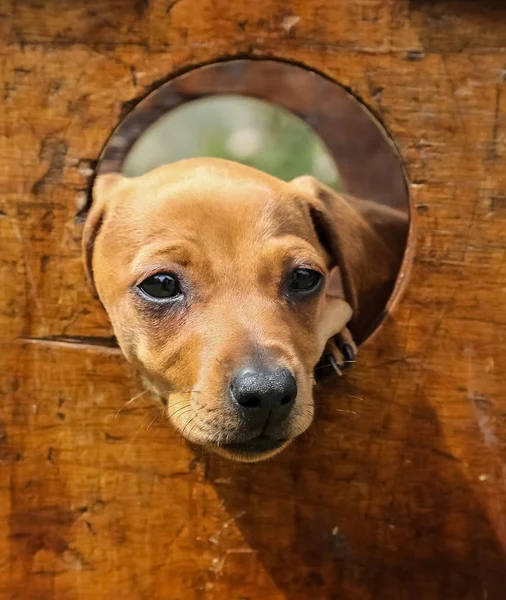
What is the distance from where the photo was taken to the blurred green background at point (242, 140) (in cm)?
403

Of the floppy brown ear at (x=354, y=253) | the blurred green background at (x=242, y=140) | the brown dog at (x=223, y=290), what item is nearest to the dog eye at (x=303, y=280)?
A: the brown dog at (x=223, y=290)

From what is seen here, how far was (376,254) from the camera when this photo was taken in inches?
101

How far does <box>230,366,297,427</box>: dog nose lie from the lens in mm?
1639

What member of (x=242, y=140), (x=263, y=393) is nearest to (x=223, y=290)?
(x=263, y=393)

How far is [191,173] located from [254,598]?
1420mm

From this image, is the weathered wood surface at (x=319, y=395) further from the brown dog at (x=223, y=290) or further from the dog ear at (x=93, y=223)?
the brown dog at (x=223, y=290)

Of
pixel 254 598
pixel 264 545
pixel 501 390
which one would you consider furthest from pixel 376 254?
pixel 254 598

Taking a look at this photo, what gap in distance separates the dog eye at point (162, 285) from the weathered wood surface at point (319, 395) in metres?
0.27

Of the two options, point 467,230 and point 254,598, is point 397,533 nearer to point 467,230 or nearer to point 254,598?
point 254,598

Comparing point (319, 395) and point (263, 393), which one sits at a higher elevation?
point (263, 393)

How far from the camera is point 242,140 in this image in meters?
4.18

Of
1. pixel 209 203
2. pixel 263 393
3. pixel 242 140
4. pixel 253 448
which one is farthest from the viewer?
pixel 242 140

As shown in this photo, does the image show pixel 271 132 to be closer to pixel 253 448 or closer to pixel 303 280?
pixel 303 280

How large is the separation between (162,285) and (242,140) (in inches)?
96.5
